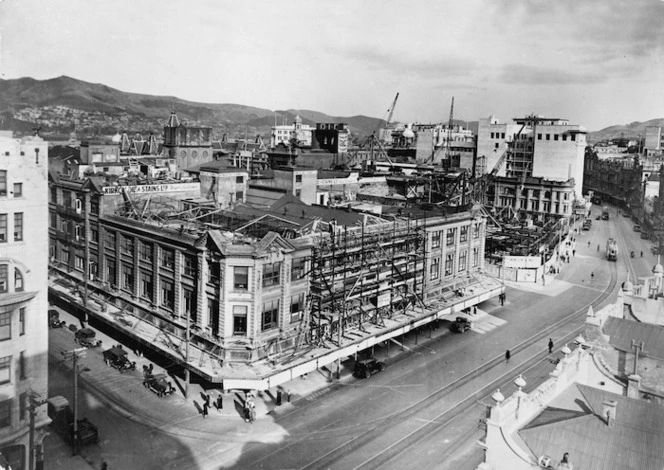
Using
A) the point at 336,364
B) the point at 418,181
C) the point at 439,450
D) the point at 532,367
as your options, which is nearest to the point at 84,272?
the point at 336,364

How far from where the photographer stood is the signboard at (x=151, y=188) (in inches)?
2438

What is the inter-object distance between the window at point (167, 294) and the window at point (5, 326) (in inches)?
813

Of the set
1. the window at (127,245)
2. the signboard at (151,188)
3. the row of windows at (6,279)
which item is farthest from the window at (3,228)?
the signboard at (151,188)

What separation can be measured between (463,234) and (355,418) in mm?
32629

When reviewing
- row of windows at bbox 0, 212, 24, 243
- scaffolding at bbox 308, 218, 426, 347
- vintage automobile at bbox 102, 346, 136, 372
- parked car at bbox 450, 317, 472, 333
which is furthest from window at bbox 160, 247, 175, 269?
parked car at bbox 450, 317, 472, 333

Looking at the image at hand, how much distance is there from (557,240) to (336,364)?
7327 centimetres

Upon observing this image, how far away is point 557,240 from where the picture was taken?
112 meters

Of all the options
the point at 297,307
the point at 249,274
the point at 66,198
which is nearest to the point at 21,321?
the point at 249,274

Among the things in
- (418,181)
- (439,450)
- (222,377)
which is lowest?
(439,450)

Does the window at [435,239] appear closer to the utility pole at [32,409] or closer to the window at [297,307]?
the window at [297,307]

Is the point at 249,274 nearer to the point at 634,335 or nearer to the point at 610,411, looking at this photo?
the point at 610,411

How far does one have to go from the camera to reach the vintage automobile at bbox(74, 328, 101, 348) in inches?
2188

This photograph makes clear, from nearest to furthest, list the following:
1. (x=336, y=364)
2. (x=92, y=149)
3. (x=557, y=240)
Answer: (x=336, y=364) → (x=92, y=149) → (x=557, y=240)

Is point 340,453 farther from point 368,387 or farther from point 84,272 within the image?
point 84,272
